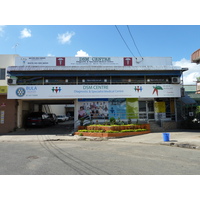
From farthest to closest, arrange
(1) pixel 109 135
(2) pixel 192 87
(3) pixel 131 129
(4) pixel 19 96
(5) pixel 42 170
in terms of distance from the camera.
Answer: (2) pixel 192 87 < (4) pixel 19 96 < (3) pixel 131 129 < (1) pixel 109 135 < (5) pixel 42 170

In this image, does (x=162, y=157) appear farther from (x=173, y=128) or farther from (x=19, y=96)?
(x=19, y=96)

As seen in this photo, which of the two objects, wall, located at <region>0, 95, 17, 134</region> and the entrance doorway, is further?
the entrance doorway

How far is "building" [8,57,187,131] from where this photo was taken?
658 inches

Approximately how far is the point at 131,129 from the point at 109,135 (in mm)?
2147

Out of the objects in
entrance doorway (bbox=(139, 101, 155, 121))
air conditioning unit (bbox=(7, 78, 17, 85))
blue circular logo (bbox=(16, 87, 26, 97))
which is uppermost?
air conditioning unit (bbox=(7, 78, 17, 85))

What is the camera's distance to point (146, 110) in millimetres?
18234

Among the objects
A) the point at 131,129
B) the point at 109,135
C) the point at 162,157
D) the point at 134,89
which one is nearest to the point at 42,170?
the point at 162,157

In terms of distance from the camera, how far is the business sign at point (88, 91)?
54.2 feet

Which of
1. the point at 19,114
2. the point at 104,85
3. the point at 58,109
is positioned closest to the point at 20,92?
the point at 19,114

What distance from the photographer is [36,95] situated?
16.6m

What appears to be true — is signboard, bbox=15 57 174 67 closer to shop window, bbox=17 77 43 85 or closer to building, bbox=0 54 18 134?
shop window, bbox=17 77 43 85

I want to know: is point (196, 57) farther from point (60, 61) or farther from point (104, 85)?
point (60, 61)

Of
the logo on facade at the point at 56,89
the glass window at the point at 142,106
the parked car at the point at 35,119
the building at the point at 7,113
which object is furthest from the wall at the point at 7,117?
the glass window at the point at 142,106

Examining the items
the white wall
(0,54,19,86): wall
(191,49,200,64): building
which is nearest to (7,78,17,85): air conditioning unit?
(0,54,19,86): wall
